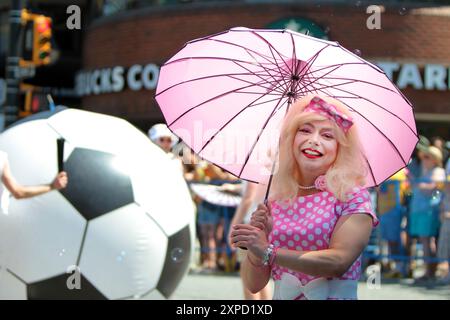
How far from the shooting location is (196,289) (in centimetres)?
922

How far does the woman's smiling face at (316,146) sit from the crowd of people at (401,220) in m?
7.03

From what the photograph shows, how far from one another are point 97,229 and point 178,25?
1696 centimetres

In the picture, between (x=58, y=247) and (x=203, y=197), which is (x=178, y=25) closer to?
(x=203, y=197)

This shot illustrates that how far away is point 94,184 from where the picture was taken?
548cm

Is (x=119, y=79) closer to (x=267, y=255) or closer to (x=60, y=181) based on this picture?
(x=60, y=181)

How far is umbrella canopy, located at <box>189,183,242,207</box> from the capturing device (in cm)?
1137

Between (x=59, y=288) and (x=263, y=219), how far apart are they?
7.85 feet

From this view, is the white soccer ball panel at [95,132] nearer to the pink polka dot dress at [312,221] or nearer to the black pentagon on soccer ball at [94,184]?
the black pentagon on soccer ball at [94,184]

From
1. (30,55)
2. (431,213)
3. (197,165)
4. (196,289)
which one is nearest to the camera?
(196,289)

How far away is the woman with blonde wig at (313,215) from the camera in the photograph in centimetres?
312

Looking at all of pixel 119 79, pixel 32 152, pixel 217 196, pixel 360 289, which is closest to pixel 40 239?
pixel 32 152

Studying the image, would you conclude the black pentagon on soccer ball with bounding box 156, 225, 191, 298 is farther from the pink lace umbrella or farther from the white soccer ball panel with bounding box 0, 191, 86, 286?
the pink lace umbrella

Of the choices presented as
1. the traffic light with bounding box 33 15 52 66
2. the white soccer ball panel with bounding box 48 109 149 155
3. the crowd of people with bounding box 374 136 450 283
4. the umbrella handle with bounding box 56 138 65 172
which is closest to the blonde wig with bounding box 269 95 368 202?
the umbrella handle with bounding box 56 138 65 172

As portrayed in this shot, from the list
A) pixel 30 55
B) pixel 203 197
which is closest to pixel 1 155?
pixel 203 197
